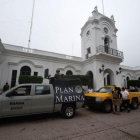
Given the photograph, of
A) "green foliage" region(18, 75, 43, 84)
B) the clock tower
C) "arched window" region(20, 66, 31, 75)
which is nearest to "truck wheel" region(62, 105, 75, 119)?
"green foliage" region(18, 75, 43, 84)

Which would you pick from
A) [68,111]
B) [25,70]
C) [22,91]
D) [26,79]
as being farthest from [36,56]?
[68,111]

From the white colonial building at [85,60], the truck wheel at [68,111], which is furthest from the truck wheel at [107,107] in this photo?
the white colonial building at [85,60]

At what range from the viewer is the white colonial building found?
1227 centimetres

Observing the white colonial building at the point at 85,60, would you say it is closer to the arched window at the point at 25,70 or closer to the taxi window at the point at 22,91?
the arched window at the point at 25,70

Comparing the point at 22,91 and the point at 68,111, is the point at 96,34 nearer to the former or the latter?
the point at 68,111

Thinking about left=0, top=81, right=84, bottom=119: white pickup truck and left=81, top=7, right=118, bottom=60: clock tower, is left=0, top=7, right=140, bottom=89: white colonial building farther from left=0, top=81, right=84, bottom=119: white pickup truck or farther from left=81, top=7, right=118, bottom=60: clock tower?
left=0, top=81, right=84, bottom=119: white pickup truck

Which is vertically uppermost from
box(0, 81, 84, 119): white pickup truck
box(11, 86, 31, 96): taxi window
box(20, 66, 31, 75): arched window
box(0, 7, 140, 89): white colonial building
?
box(0, 7, 140, 89): white colonial building

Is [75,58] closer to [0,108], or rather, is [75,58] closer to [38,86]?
[38,86]

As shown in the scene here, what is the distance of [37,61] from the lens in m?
13.8

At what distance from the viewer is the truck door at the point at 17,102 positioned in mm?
4439

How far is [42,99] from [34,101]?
0.39 metres

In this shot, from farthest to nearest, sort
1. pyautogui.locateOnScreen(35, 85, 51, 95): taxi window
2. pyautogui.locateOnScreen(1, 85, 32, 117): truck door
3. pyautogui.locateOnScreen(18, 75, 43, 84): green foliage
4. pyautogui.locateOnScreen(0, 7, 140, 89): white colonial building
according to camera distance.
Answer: pyautogui.locateOnScreen(0, 7, 140, 89): white colonial building
pyautogui.locateOnScreen(18, 75, 43, 84): green foliage
pyautogui.locateOnScreen(35, 85, 51, 95): taxi window
pyautogui.locateOnScreen(1, 85, 32, 117): truck door

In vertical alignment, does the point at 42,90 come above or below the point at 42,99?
above

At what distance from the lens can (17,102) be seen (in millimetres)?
4629
